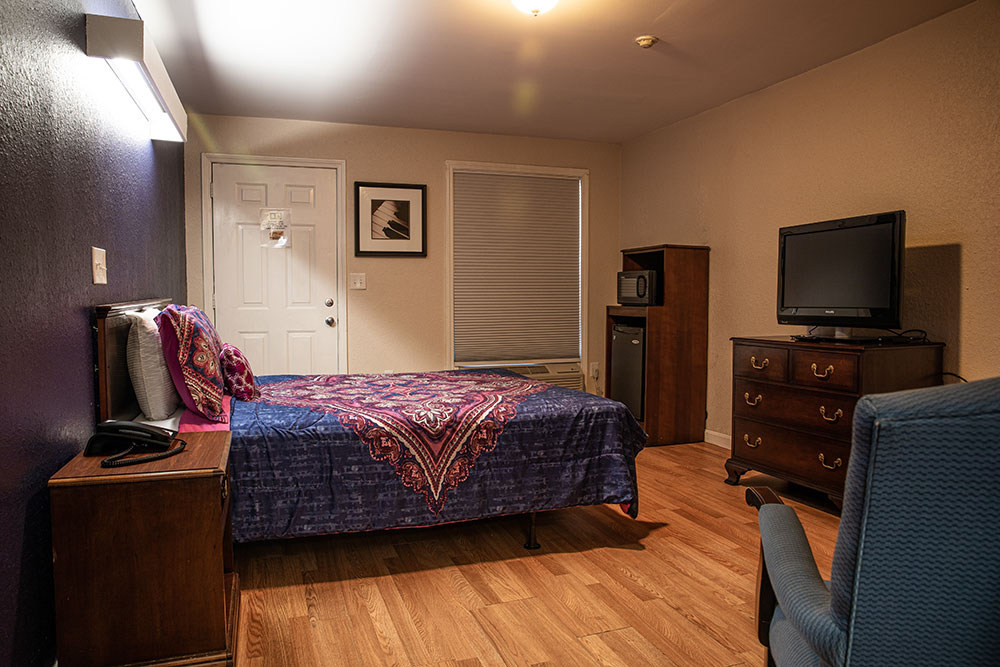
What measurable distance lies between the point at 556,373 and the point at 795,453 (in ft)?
8.64

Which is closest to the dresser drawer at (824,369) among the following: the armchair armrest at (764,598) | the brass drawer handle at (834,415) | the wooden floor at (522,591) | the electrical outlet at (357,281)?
the brass drawer handle at (834,415)

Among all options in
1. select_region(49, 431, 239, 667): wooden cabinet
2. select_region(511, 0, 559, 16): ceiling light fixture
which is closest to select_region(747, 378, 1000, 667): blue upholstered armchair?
select_region(49, 431, 239, 667): wooden cabinet

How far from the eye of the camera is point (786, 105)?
13.6 feet

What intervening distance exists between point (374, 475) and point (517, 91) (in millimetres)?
2931

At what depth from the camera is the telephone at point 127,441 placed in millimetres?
1828

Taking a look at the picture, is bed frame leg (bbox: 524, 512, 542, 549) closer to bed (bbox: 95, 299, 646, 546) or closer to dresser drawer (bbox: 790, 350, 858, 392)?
bed (bbox: 95, 299, 646, 546)

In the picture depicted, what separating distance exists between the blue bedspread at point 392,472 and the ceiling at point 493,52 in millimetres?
1901

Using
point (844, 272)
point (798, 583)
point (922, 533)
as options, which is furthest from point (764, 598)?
point (844, 272)

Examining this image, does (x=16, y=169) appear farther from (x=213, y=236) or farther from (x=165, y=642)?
(x=213, y=236)

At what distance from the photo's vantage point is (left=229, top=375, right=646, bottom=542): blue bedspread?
2477mm

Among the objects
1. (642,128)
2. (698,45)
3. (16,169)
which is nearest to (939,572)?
(16,169)

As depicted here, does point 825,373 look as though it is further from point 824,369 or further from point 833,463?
point 833,463

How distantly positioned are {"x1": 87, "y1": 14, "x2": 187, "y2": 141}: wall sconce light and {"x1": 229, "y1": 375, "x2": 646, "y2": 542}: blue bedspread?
1.35 meters

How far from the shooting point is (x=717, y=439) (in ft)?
16.0
